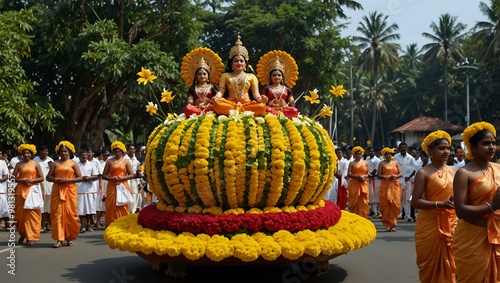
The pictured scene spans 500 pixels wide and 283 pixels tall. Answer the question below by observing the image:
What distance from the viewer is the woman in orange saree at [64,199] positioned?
10.9m

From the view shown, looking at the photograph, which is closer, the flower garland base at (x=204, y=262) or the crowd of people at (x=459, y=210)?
the crowd of people at (x=459, y=210)

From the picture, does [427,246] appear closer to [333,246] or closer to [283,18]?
[333,246]

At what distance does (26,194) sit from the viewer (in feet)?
36.9

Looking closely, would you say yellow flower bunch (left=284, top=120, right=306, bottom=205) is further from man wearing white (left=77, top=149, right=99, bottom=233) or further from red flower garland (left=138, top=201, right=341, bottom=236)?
man wearing white (left=77, top=149, right=99, bottom=233)

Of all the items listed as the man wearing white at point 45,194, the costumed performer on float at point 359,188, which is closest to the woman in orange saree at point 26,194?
the man wearing white at point 45,194

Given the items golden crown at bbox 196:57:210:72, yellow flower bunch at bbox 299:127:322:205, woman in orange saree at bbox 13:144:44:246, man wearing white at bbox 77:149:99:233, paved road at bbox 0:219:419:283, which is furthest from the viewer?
man wearing white at bbox 77:149:99:233

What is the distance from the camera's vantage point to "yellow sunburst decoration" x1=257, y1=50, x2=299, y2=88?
9367 mm

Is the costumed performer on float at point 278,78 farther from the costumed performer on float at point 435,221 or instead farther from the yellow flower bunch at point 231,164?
the costumed performer on float at point 435,221

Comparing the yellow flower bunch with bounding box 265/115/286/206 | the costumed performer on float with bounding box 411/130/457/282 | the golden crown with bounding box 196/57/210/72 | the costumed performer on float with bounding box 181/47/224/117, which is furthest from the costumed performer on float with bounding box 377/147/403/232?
the costumed performer on float with bounding box 411/130/457/282

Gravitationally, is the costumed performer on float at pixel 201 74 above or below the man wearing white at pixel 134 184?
above

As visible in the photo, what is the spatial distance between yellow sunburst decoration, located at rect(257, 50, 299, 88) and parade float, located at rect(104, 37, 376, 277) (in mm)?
1595

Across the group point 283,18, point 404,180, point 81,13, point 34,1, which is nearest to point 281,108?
point 404,180

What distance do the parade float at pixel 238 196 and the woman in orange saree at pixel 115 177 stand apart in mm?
3848

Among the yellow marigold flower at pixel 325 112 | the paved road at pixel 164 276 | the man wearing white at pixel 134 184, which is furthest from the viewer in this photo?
the man wearing white at pixel 134 184
